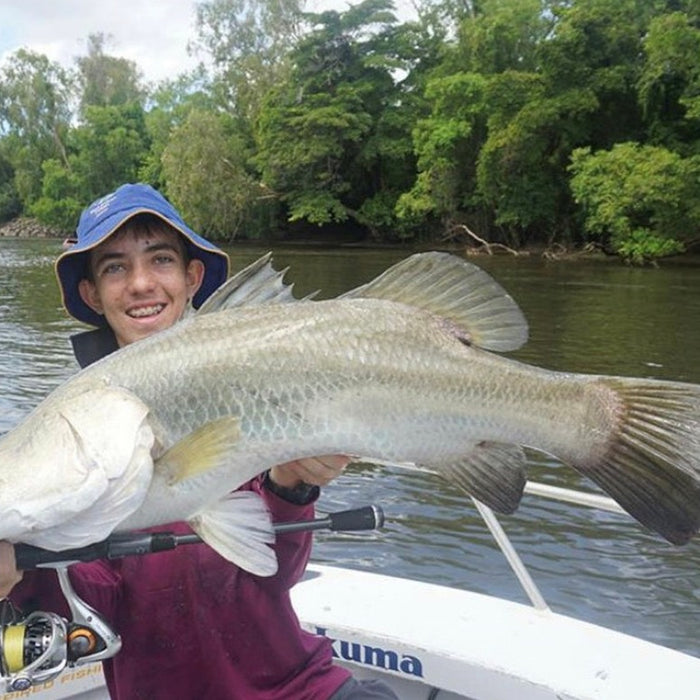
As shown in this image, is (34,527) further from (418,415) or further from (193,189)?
(193,189)

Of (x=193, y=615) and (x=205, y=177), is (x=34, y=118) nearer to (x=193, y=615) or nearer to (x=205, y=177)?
(x=205, y=177)

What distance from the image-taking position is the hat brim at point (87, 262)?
2.47m

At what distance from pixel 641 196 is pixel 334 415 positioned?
2783 centimetres

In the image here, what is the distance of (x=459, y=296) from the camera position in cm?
197

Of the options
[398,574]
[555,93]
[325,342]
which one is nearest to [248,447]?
[325,342]

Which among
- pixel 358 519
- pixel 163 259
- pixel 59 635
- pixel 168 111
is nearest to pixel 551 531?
pixel 358 519

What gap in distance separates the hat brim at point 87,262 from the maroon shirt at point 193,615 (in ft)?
2.85

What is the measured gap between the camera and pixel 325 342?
185cm

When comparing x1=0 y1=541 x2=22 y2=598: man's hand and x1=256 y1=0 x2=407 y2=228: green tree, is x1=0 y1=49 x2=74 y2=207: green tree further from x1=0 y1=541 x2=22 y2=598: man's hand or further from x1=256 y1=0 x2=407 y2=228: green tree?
x1=0 y1=541 x2=22 y2=598: man's hand

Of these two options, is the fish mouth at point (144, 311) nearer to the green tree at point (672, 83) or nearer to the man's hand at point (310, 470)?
the man's hand at point (310, 470)

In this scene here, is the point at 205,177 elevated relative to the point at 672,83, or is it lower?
lower

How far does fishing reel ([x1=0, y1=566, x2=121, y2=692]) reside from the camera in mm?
2002

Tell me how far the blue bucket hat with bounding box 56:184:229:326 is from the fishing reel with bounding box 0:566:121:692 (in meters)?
0.98

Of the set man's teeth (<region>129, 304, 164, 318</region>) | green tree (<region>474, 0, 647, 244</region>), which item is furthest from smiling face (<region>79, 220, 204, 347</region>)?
green tree (<region>474, 0, 647, 244</region>)
